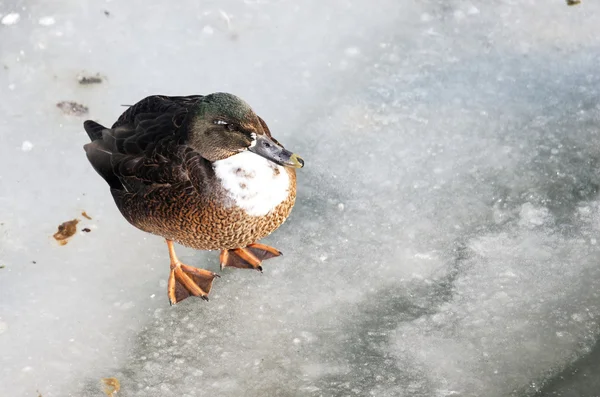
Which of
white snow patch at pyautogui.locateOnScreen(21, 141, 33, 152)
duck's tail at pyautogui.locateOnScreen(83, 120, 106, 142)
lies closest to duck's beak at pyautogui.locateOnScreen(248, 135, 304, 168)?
duck's tail at pyautogui.locateOnScreen(83, 120, 106, 142)

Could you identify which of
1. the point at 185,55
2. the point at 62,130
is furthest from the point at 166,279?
the point at 185,55

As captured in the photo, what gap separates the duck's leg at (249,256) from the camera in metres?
3.88

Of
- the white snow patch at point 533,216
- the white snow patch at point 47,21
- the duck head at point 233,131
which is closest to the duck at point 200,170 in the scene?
the duck head at point 233,131

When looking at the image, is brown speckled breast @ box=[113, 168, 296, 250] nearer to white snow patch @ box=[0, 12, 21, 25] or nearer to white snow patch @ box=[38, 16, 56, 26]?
white snow patch @ box=[38, 16, 56, 26]

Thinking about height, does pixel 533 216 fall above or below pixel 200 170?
below

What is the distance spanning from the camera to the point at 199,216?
11.1 ft

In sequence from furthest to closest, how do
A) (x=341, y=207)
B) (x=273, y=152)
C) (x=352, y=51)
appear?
(x=352, y=51), (x=341, y=207), (x=273, y=152)

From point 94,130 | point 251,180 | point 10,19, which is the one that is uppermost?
point 251,180

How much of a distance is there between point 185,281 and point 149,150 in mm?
676

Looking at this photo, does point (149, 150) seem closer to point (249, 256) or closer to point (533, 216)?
point (249, 256)

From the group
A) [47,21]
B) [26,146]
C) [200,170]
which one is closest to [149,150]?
[200,170]

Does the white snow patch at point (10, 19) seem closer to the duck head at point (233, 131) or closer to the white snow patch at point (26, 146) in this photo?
the white snow patch at point (26, 146)

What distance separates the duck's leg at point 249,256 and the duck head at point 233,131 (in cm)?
76

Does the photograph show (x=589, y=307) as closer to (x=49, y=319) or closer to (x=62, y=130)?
(x=49, y=319)
